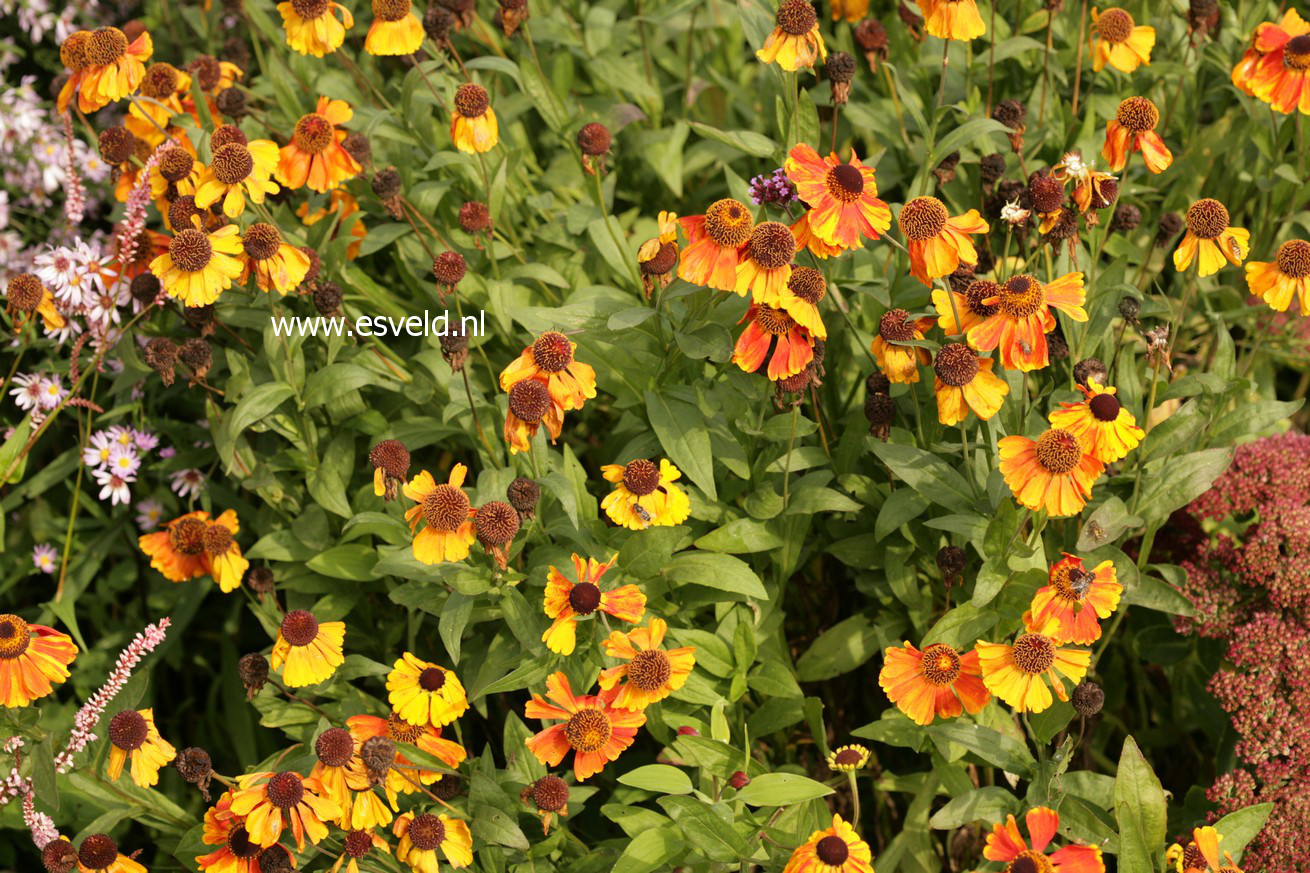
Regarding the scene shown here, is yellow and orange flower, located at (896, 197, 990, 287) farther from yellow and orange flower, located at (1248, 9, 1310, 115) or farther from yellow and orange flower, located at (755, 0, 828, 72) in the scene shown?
yellow and orange flower, located at (1248, 9, 1310, 115)

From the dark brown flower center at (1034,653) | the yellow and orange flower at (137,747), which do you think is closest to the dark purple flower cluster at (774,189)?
the dark brown flower center at (1034,653)

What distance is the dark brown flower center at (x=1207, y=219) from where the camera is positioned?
2.07 meters

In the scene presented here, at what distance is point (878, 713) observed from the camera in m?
2.70

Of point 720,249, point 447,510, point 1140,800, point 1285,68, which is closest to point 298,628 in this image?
point 447,510

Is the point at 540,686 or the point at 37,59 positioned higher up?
the point at 37,59

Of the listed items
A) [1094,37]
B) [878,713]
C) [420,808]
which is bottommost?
[878,713]

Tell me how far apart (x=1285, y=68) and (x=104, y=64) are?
2.27 metres

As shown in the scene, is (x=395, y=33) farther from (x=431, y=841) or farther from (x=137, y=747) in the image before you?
(x=431, y=841)

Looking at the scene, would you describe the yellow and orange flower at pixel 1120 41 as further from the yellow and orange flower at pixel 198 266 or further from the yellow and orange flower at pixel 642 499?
the yellow and orange flower at pixel 198 266

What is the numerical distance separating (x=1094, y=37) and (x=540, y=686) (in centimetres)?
186

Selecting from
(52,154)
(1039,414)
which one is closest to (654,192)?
(1039,414)

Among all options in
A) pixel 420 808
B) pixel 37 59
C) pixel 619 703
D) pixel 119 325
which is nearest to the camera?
pixel 619 703

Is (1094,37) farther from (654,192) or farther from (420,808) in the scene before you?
(420,808)

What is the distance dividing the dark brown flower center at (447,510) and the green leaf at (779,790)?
25.0 inches
